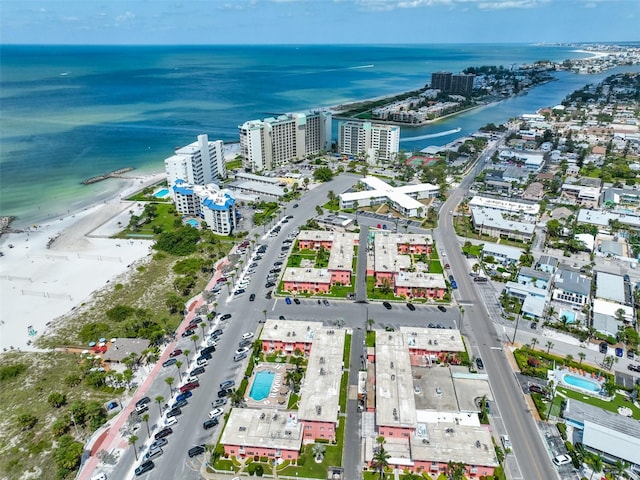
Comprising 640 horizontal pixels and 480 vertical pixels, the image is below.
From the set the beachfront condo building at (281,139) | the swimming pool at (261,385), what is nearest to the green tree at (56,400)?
the swimming pool at (261,385)

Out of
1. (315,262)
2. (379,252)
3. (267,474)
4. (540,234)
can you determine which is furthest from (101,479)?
(540,234)

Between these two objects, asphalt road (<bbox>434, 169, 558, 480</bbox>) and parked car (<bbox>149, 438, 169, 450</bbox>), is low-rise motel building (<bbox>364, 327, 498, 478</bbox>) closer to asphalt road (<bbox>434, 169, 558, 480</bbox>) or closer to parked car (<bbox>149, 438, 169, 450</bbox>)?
asphalt road (<bbox>434, 169, 558, 480</bbox>)

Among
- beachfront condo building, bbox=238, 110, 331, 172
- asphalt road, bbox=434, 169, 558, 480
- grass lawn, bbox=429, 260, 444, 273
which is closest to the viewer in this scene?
asphalt road, bbox=434, 169, 558, 480

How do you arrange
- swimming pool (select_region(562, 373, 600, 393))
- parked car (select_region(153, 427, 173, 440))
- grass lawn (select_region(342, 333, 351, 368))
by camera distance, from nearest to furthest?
parked car (select_region(153, 427, 173, 440)), swimming pool (select_region(562, 373, 600, 393)), grass lawn (select_region(342, 333, 351, 368))

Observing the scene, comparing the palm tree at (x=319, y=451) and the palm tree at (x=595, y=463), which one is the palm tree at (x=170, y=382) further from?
the palm tree at (x=595, y=463)

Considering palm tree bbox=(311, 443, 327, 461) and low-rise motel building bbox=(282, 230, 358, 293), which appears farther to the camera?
low-rise motel building bbox=(282, 230, 358, 293)

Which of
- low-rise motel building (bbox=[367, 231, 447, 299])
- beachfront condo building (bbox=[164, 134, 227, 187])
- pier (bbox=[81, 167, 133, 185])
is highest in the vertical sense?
beachfront condo building (bbox=[164, 134, 227, 187])

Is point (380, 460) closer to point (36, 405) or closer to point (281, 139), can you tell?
point (36, 405)

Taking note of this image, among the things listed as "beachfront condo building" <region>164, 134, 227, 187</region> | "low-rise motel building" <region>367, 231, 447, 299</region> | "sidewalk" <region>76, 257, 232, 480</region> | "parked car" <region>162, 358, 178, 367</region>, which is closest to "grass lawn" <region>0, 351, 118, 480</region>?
"sidewalk" <region>76, 257, 232, 480</region>
